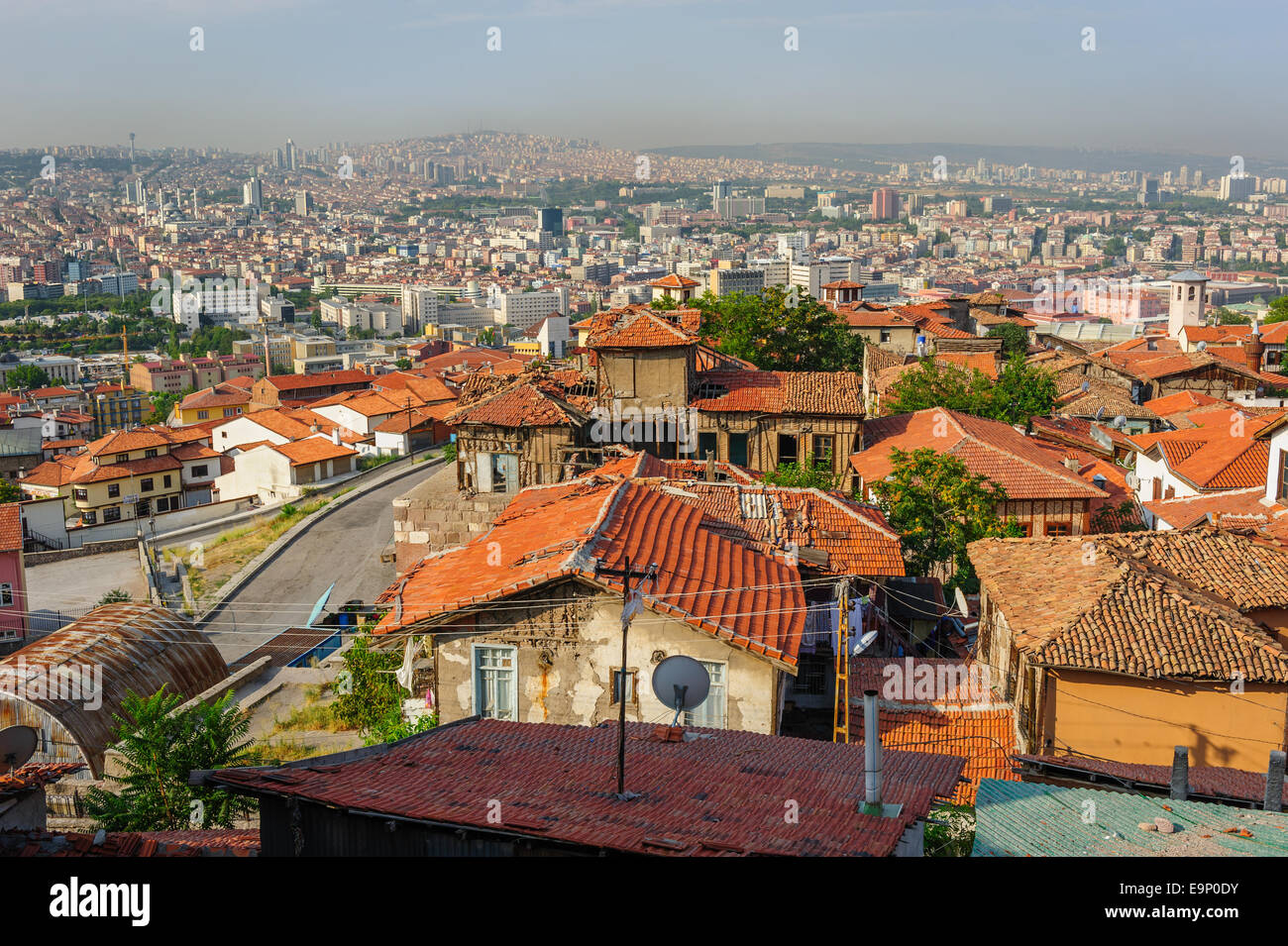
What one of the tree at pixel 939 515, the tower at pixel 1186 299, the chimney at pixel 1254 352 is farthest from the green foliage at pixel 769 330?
the tower at pixel 1186 299

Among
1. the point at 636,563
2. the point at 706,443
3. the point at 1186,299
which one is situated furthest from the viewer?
the point at 1186,299

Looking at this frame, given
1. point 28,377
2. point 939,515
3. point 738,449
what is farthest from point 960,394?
point 28,377

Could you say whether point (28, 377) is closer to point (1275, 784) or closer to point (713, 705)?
point (713, 705)

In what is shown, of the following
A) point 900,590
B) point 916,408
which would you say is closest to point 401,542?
point 900,590

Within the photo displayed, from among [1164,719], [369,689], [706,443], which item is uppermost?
[706,443]

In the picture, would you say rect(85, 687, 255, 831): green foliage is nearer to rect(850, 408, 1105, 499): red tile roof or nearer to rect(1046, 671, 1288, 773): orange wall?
rect(1046, 671, 1288, 773): orange wall
